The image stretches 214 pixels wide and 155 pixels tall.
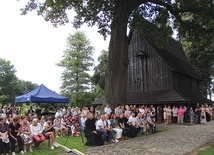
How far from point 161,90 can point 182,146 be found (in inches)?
624

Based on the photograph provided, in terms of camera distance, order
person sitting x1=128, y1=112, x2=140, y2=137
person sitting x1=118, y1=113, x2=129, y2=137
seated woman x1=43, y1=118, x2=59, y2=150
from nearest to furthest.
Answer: seated woman x1=43, y1=118, x2=59, y2=150
person sitting x1=118, y1=113, x2=129, y2=137
person sitting x1=128, y1=112, x2=140, y2=137

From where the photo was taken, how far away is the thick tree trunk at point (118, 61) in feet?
54.2

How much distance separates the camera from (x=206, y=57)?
38250mm

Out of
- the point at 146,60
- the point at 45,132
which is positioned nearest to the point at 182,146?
the point at 45,132

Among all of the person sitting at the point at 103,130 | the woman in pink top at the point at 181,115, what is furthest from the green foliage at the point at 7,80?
the person sitting at the point at 103,130

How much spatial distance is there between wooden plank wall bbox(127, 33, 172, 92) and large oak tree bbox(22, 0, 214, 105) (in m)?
5.15

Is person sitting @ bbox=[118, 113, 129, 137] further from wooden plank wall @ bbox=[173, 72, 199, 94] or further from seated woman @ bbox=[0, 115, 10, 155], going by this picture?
wooden plank wall @ bbox=[173, 72, 199, 94]

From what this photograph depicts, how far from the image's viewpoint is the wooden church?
83.1ft

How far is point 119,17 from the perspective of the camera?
17297mm

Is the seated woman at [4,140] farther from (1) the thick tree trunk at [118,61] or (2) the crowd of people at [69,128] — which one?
(1) the thick tree trunk at [118,61]

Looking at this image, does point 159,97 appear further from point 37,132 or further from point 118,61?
point 37,132

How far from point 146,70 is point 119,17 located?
1140 centimetres

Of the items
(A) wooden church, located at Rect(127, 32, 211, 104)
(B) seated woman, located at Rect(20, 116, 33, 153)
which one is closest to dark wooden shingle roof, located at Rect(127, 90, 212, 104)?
(A) wooden church, located at Rect(127, 32, 211, 104)

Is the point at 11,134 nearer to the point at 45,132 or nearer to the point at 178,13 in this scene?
the point at 45,132
